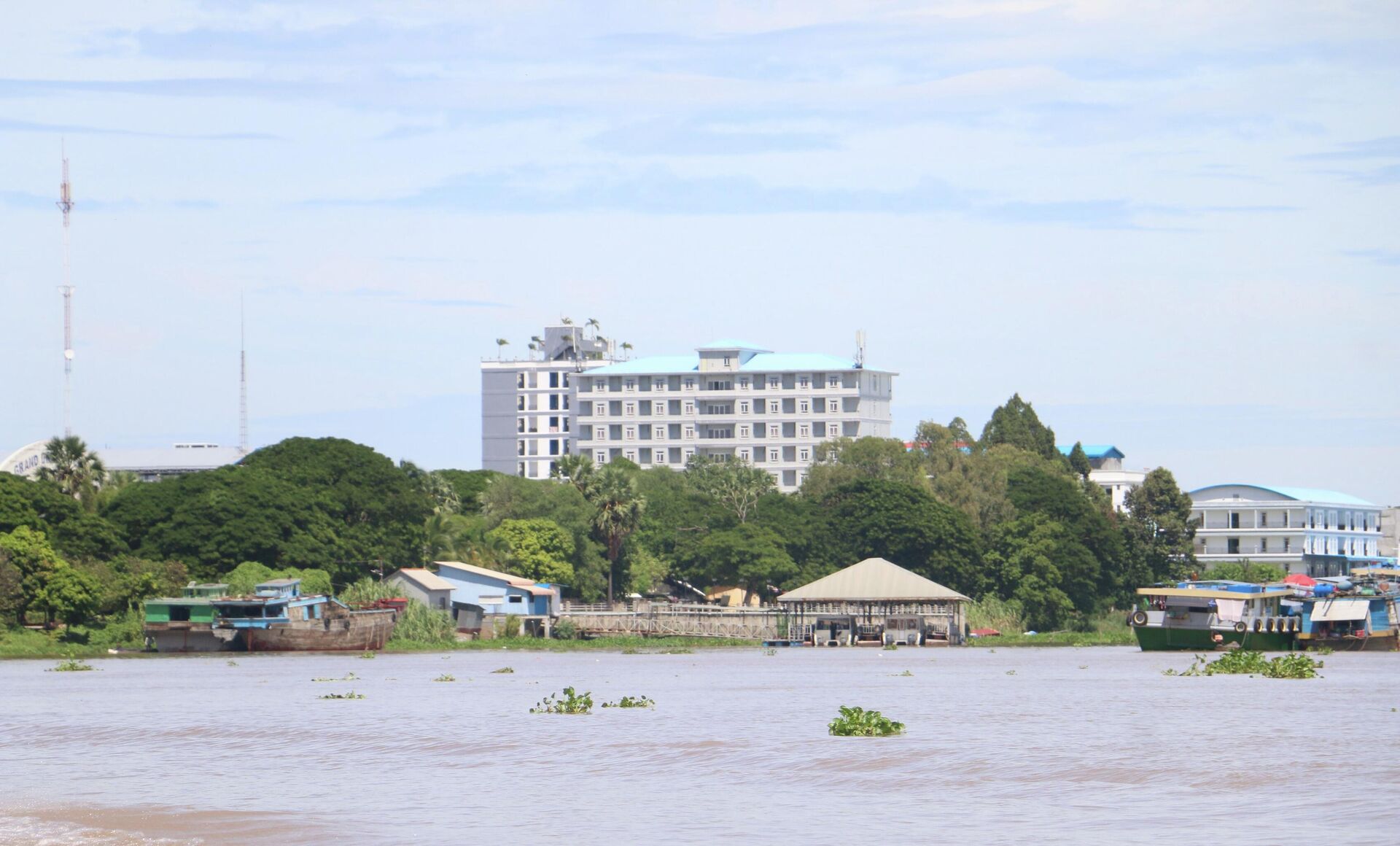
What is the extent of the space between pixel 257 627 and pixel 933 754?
213 feet

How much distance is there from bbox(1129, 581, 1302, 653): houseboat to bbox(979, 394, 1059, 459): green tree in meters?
78.6

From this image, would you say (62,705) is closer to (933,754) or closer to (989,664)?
(933,754)

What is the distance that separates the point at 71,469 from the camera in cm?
10650

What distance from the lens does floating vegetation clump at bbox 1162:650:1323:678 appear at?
206ft

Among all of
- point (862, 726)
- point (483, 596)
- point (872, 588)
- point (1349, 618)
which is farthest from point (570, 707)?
point (872, 588)

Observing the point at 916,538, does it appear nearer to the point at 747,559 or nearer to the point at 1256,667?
the point at 747,559

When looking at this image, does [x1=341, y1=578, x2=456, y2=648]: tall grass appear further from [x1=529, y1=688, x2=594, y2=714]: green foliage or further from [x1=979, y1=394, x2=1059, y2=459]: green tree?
[x1=979, y1=394, x2=1059, y2=459]: green tree

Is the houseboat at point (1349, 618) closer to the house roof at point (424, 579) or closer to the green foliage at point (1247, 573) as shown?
the house roof at point (424, 579)

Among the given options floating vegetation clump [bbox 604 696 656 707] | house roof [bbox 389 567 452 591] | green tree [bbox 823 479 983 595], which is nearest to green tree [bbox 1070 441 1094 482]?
green tree [bbox 823 479 983 595]

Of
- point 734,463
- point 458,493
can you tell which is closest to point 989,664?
point 458,493

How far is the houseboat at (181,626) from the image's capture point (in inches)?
3605

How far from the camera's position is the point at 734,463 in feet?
632

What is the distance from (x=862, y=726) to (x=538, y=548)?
93549 millimetres

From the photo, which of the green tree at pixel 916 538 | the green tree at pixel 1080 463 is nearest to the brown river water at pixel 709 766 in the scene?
the green tree at pixel 916 538
